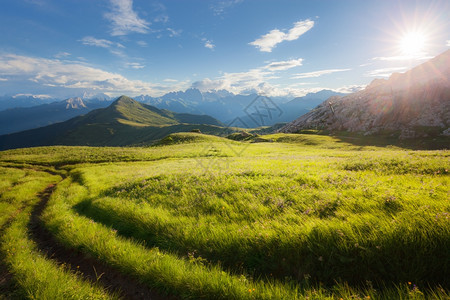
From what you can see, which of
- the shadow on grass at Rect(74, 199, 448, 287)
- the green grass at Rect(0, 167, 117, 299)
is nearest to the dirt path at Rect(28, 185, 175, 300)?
the green grass at Rect(0, 167, 117, 299)

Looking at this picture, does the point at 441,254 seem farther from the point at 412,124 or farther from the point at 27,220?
the point at 412,124

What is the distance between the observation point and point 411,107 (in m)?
72.8

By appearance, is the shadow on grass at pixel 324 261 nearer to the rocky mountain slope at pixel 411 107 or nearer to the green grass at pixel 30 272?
the green grass at pixel 30 272

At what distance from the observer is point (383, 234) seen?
394 centimetres

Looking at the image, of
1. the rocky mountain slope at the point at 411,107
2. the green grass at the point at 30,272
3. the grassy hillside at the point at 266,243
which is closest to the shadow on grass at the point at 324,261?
the grassy hillside at the point at 266,243

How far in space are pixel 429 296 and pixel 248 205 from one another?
4.75 metres

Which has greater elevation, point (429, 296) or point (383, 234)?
point (383, 234)

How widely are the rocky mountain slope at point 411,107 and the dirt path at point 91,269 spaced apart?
8202 centimetres

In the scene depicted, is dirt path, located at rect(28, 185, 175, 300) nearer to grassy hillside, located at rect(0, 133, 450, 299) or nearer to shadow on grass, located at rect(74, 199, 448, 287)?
grassy hillside, located at rect(0, 133, 450, 299)

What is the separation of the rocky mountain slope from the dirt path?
82.0 meters

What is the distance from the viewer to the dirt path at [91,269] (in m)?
4.67

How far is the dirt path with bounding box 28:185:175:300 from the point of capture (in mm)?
4668

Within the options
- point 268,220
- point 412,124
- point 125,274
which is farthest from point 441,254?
point 412,124

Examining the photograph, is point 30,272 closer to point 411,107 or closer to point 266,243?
point 266,243
